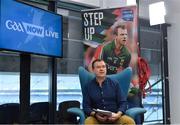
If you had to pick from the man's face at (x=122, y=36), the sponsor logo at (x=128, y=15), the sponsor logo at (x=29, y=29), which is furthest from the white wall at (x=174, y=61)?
the sponsor logo at (x=29, y=29)

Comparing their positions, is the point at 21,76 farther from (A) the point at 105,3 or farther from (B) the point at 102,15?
(A) the point at 105,3

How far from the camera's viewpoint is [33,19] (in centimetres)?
347

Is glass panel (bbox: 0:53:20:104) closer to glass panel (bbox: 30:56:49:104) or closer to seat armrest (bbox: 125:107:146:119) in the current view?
glass panel (bbox: 30:56:49:104)

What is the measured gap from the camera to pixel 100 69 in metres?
4.01

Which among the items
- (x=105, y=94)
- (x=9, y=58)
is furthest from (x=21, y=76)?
(x=105, y=94)

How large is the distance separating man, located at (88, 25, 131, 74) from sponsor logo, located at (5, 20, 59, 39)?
738mm

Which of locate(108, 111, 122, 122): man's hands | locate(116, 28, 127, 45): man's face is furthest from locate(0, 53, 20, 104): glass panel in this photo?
locate(116, 28, 127, 45): man's face

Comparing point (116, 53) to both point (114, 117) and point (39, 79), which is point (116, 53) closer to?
point (114, 117)

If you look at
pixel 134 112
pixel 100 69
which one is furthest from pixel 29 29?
pixel 134 112

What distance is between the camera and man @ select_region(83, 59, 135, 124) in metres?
3.77

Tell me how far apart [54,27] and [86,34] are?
61 centimetres

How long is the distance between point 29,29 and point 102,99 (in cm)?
137

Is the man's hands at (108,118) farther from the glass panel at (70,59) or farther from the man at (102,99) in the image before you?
the glass panel at (70,59)

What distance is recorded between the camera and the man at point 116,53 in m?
4.13
